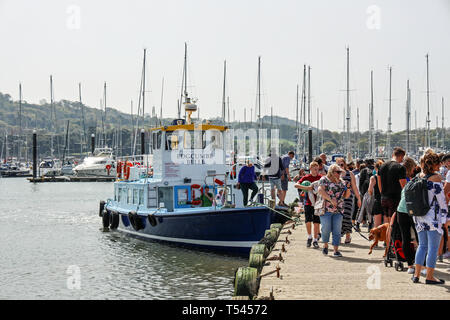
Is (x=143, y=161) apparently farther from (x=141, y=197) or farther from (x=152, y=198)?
(x=152, y=198)

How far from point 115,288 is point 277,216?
8.20 meters

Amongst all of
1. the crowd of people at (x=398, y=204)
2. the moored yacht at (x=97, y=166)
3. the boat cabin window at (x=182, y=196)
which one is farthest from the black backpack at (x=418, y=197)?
the moored yacht at (x=97, y=166)

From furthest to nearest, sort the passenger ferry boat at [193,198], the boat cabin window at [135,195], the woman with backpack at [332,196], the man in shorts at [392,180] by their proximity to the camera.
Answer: the boat cabin window at [135,195]
the passenger ferry boat at [193,198]
the woman with backpack at [332,196]
the man in shorts at [392,180]

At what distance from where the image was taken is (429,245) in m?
9.20

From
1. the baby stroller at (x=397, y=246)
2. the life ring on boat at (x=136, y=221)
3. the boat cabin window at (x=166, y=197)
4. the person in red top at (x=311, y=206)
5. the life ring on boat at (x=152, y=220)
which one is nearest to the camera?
the baby stroller at (x=397, y=246)

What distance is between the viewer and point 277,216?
21.8 metres

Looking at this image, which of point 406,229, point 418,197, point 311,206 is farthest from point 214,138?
point 418,197

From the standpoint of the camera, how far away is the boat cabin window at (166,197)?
67.4 ft

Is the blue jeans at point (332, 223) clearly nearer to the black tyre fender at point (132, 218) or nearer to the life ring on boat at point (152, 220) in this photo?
the life ring on boat at point (152, 220)

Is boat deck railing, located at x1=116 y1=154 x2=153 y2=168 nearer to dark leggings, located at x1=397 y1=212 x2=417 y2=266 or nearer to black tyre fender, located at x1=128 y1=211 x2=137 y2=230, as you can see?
black tyre fender, located at x1=128 y1=211 x2=137 y2=230

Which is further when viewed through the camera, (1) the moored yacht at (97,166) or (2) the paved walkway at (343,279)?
(1) the moored yacht at (97,166)

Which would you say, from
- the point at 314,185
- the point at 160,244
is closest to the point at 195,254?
the point at 160,244

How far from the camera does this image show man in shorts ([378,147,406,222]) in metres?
11.3
